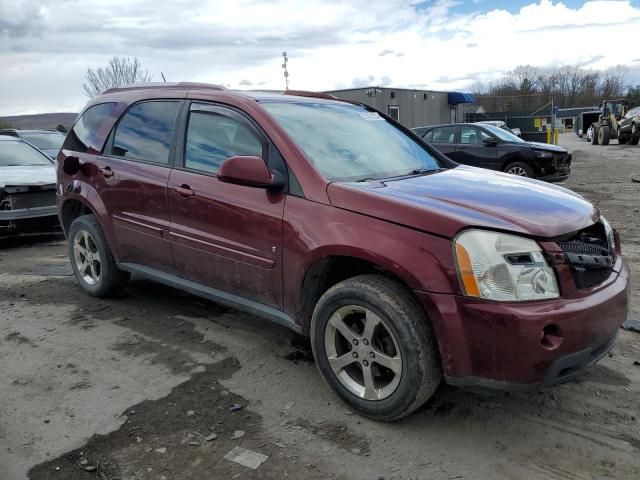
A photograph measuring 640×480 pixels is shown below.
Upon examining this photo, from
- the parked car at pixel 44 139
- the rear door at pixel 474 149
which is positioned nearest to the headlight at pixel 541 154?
the rear door at pixel 474 149

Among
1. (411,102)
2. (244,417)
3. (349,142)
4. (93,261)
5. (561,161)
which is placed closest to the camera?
(244,417)

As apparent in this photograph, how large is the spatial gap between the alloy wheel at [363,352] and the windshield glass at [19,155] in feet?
24.3

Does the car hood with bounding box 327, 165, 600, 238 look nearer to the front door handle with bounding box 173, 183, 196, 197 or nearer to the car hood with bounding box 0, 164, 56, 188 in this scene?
the front door handle with bounding box 173, 183, 196, 197

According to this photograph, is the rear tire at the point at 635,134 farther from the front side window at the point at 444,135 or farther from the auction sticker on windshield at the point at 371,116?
the auction sticker on windshield at the point at 371,116

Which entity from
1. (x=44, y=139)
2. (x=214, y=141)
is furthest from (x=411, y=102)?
(x=214, y=141)

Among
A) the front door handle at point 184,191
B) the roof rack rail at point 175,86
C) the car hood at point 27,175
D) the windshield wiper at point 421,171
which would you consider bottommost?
the car hood at point 27,175

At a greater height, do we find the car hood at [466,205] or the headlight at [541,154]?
the car hood at [466,205]

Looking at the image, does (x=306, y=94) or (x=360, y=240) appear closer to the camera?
(x=360, y=240)

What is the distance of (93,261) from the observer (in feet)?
16.7

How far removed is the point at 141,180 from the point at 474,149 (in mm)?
9992

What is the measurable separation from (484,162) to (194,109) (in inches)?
387

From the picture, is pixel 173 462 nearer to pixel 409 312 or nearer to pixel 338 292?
pixel 338 292

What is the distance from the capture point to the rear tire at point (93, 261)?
4.86 m

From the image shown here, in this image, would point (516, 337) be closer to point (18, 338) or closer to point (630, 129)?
point (18, 338)
